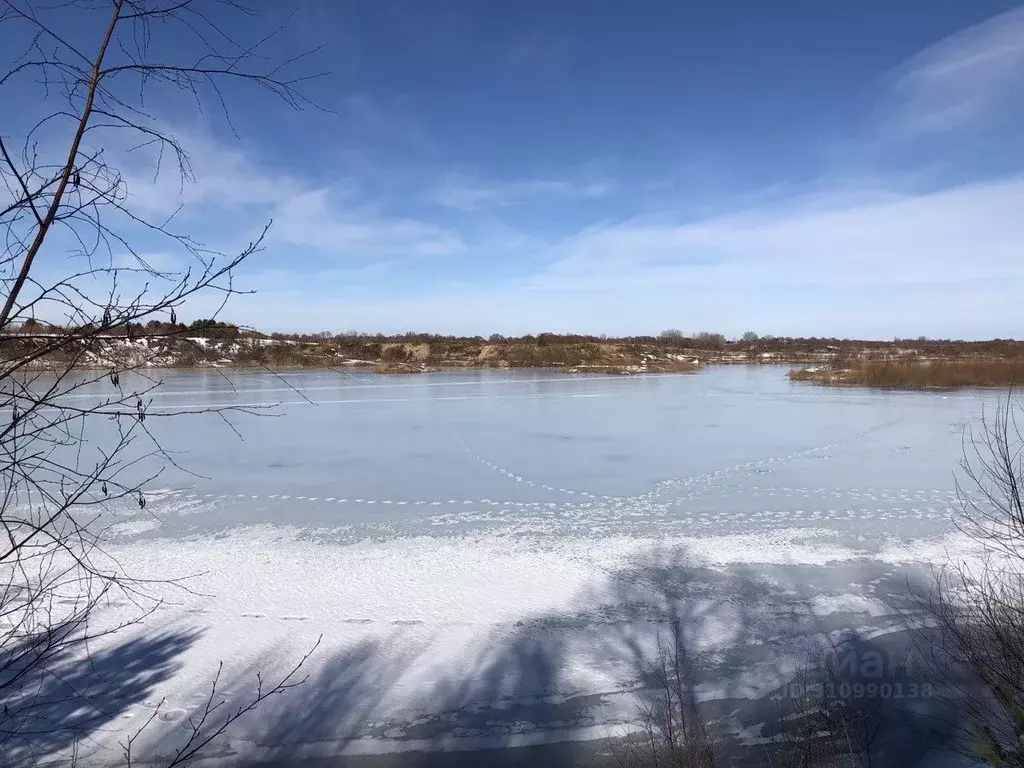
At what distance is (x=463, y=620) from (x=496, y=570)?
938 millimetres

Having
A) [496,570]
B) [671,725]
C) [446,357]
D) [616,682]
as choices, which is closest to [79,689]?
[496,570]

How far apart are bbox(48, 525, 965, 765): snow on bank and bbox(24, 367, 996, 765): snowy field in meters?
0.02

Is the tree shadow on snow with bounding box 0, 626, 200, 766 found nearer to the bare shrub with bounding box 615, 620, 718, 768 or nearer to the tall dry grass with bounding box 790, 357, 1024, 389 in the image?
the bare shrub with bounding box 615, 620, 718, 768

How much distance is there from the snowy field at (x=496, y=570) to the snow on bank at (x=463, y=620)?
0.02 meters

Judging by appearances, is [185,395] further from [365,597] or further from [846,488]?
[846,488]

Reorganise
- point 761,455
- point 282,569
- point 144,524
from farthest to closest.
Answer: point 761,455
point 144,524
point 282,569

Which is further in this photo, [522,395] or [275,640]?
[522,395]

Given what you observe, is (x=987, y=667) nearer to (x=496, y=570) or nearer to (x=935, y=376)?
(x=496, y=570)

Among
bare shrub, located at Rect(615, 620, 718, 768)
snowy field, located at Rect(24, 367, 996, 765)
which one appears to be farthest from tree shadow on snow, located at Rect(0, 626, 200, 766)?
bare shrub, located at Rect(615, 620, 718, 768)

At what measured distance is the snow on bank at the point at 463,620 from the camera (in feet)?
11.3

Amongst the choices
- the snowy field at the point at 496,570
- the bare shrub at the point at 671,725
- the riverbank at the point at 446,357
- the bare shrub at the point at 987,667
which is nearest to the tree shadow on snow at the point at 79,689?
the snowy field at the point at 496,570

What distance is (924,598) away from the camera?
487cm

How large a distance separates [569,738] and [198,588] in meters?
3.32

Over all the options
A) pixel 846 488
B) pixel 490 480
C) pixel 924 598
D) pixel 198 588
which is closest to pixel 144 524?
pixel 198 588
